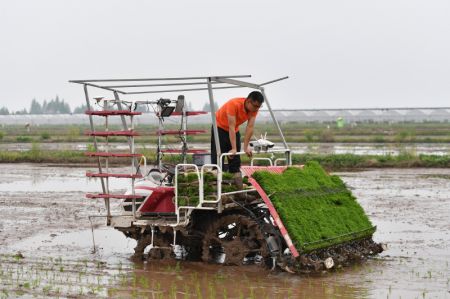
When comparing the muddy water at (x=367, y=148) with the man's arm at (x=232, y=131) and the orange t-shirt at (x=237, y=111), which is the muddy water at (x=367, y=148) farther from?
the man's arm at (x=232, y=131)

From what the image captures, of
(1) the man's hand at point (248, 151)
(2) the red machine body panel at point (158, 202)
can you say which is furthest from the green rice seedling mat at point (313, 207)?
(2) the red machine body panel at point (158, 202)

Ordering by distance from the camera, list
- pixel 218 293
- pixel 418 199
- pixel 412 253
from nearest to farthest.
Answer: pixel 218 293 → pixel 412 253 → pixel 418 199

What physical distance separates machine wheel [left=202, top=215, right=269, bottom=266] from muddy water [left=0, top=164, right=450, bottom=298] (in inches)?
6.7

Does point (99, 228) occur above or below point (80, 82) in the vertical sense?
below

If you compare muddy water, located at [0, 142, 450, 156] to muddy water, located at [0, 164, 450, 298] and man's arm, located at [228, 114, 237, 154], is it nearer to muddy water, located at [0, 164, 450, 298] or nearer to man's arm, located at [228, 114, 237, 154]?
muddy water, located at [0, 164, 450, 298]

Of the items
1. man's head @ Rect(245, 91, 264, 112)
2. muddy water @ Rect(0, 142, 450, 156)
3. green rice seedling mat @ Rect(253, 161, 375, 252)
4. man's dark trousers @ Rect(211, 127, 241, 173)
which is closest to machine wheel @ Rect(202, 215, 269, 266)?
green rice seedling mat @ Rect(253, 161, 375, 252)

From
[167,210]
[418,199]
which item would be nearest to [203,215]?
[167,210]

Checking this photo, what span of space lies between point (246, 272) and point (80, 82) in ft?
11.5

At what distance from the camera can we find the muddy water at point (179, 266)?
9367 mm

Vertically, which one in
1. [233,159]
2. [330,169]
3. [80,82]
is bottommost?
[330,169]

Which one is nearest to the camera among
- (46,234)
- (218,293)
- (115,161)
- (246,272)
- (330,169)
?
(218,293)

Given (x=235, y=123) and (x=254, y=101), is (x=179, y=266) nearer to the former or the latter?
(x=235, y=123)

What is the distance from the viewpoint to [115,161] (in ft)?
100

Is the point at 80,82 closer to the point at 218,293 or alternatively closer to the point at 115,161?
the point at 218,293
